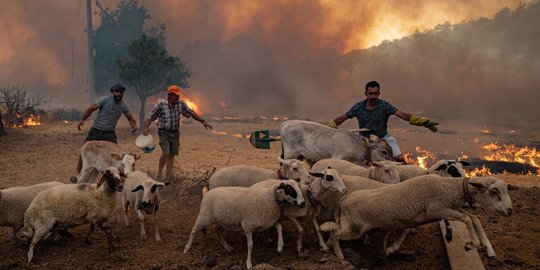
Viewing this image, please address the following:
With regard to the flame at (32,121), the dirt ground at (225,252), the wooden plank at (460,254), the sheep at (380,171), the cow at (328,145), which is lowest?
the dirt ground at (225,252)

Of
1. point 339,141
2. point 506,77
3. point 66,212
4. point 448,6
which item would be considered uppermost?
point 448,6

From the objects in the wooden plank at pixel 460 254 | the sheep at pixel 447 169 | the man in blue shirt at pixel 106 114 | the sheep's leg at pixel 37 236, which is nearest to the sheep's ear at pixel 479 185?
the wooden plank at pixel 460 254

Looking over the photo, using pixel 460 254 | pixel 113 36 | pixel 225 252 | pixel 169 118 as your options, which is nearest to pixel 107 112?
pixel 169 118

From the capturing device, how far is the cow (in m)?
8.09

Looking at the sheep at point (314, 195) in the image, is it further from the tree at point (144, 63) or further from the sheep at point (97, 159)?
the tree at point (144, 63)

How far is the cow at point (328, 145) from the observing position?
8.09 metres

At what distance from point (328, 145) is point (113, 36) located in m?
45.6

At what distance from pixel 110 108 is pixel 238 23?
153ft

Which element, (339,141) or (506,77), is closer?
(339,141)

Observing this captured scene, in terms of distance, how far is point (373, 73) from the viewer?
4066 centimetres

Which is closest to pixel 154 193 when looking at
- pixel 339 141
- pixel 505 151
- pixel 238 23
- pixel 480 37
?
pixel 339 141

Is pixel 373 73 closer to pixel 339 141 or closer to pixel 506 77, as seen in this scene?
pixel 506 77

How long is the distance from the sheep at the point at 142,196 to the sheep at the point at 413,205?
2.88 metres

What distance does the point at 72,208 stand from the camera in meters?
5.90
